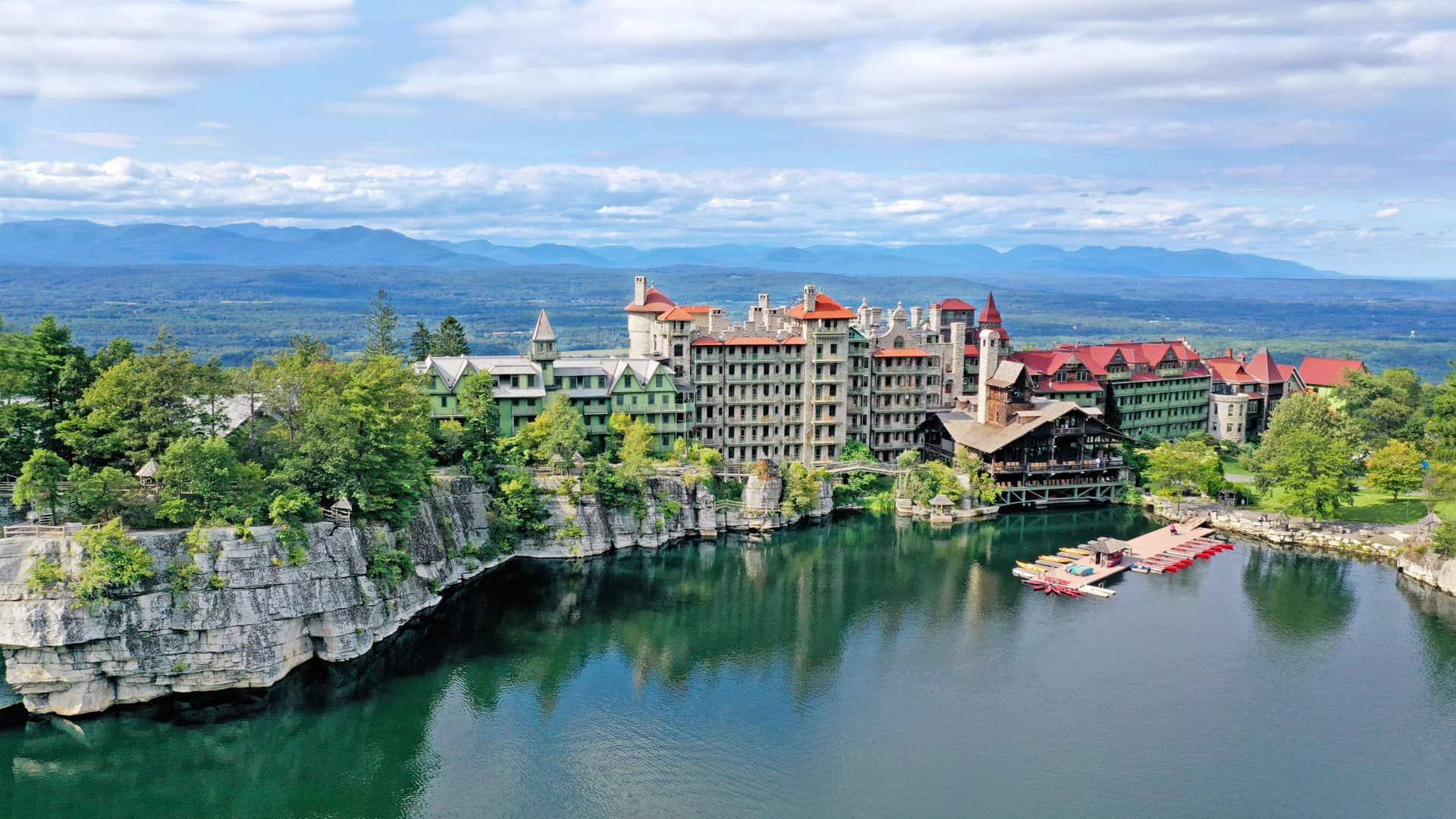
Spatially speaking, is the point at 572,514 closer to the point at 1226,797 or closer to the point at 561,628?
the point at 561,628

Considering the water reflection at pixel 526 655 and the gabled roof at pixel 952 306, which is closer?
the water reflection at pixel 526 655

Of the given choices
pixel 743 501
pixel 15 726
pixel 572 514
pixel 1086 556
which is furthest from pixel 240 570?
pixel 1086 556

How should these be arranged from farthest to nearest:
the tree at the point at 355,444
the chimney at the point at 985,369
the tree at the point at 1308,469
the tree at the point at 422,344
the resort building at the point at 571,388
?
the tree at the point at 422,344 < the chimney at the point at 985,369 < the resort building at the point at 571,388 < the tree at the point at 1308,469 < the tree at the point at 355,444

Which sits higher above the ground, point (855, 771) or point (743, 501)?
point (743, 501)

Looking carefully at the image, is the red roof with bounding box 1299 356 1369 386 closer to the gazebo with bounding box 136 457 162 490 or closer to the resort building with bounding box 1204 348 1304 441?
the resort building with bounding box 1204 348 1304 441

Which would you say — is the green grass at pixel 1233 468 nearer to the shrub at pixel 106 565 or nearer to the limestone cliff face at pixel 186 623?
the limestone cliff face at pixel 186 623

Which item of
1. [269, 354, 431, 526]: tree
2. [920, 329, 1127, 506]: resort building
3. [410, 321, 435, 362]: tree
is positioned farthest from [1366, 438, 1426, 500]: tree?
[410, 321, 435, 362]: tree

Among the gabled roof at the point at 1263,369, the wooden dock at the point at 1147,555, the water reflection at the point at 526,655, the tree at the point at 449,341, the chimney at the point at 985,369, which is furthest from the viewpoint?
the gabled roof at the point at 1263,369

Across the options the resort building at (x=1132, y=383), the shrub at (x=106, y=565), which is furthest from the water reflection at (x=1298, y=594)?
the shrub at (x=106, y=565)
